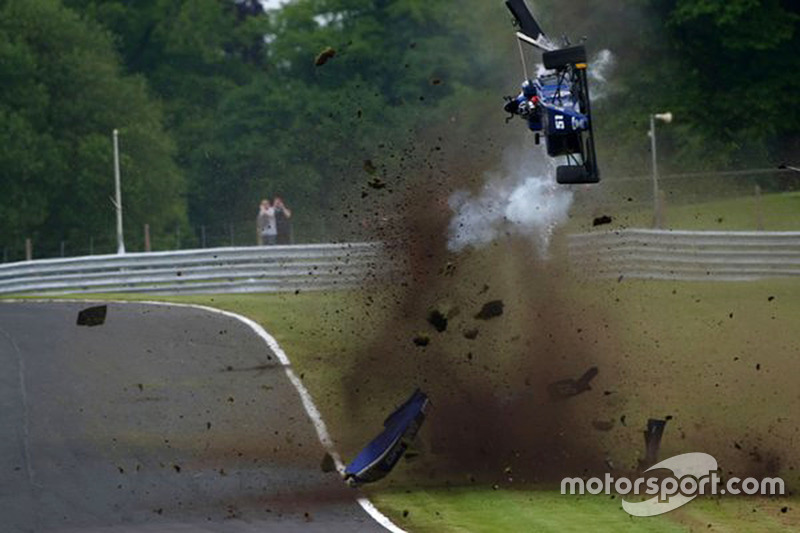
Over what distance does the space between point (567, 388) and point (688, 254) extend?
11575 millimetres

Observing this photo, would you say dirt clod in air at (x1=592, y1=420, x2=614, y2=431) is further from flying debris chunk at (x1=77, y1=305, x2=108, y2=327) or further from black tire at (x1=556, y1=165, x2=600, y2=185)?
flying debris chunk at (x1=77, y1=305, x2=108, y2=327)

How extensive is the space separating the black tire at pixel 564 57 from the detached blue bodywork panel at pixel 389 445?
4.45 m

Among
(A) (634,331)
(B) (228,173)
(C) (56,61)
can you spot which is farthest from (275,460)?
(C) (56,61)

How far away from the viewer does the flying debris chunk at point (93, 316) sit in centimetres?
3055

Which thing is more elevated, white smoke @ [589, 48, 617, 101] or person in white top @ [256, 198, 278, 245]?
white smoke @ [589, 48, 617, 101]

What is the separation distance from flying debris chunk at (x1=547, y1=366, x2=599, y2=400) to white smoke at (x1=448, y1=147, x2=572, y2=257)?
4195 mm

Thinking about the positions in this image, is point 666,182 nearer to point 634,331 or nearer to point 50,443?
point 634,331

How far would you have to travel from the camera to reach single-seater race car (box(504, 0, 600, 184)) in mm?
20938

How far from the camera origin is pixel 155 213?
71062 mm

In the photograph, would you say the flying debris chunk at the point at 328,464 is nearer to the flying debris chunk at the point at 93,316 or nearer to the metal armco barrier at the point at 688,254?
the flying debris chunk at the point at 93,316

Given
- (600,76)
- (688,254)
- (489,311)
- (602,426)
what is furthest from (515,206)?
(600,76)

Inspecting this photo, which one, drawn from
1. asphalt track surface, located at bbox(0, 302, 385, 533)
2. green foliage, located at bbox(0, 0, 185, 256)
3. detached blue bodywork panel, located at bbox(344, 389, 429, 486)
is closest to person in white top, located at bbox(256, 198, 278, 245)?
asphalt track surface, located at bbox(0, 302, 385, 533)

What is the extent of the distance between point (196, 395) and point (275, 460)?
3910 millimetres

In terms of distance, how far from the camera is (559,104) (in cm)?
2102
